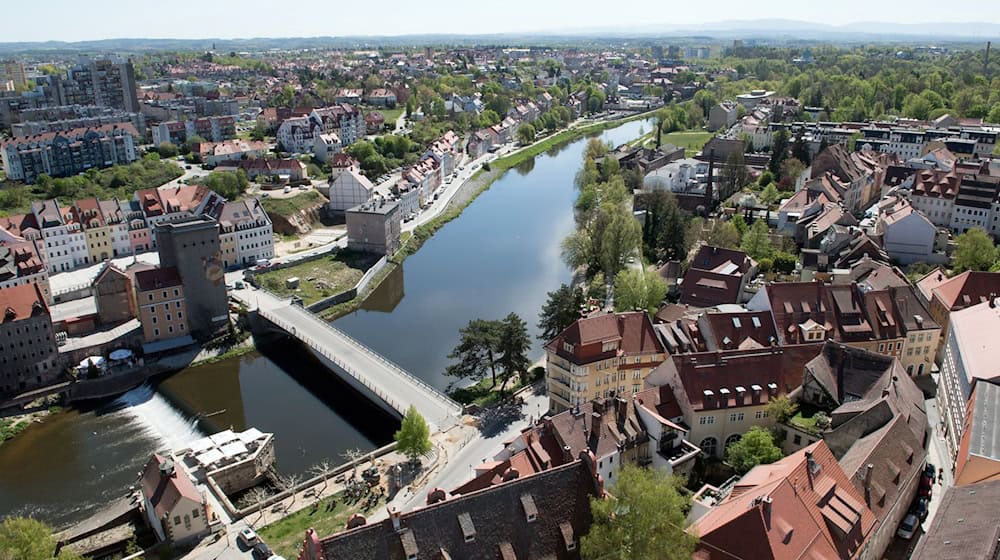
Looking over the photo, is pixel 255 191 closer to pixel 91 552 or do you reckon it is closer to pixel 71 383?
pixel 71 383

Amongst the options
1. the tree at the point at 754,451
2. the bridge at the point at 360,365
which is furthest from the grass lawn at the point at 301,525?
the tree at the point at 754,451

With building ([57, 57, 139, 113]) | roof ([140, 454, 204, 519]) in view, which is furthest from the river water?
building ([57, 57, 139, 113])

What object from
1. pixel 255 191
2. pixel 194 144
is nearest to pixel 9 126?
pixel 194 144

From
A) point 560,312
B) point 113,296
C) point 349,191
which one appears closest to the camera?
point 560,312

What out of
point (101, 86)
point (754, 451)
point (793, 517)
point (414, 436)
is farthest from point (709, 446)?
point (101, 86)

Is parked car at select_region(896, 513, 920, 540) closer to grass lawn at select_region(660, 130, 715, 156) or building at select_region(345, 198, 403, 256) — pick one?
building at select_region(345, 198, 403, 256)

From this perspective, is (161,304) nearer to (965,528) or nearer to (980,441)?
(965,528)
